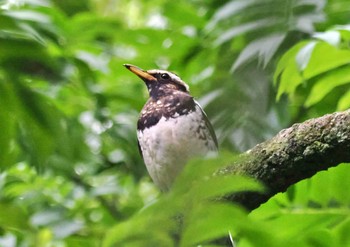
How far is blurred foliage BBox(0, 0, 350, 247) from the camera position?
1.27 metres

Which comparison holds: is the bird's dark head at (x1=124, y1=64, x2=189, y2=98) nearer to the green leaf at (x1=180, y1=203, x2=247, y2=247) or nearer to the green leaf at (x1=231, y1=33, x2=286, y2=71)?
the green leaf at (x1=231, y1=33, x2=286, y2=71)

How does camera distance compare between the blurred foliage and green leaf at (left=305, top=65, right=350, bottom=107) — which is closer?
the blurred foliage

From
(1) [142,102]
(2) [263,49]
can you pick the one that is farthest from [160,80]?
(2) [263,49]

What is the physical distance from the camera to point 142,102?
3.91 metres

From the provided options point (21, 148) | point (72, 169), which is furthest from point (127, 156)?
point (21, 148)

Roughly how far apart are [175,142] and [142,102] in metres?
0.83

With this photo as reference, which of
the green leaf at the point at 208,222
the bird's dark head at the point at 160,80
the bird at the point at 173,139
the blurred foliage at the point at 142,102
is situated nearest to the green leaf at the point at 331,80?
the blurred foliage at the point at 142,102

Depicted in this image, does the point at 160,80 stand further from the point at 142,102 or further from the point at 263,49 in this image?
the point at 263,49

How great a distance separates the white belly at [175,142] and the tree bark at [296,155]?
1159mm

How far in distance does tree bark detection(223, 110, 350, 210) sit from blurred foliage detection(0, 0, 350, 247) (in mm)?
92

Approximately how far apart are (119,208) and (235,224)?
10.2 feet

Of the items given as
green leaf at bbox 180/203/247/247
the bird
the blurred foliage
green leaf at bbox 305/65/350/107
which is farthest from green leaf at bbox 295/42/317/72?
green leaf at bbox 180/203/247/247

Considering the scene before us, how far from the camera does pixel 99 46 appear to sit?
3.75 meters

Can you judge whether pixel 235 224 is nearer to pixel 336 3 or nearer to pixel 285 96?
pixel 285 96
